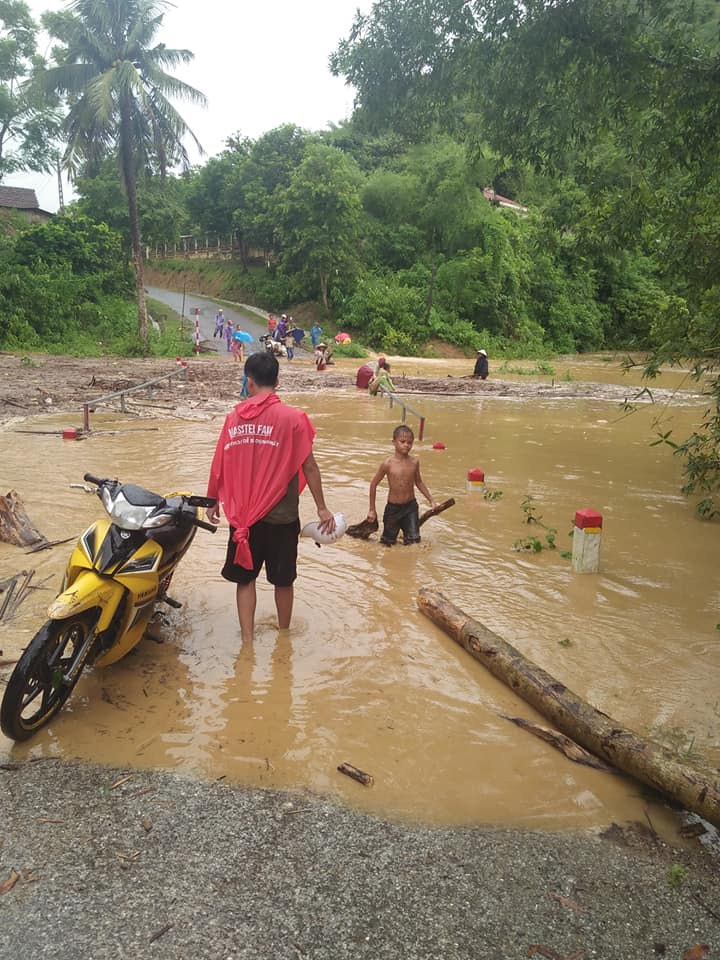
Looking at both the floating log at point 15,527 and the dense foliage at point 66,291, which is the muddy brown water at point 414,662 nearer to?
the floating log at point 15,527

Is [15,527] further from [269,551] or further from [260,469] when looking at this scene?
[260,469]

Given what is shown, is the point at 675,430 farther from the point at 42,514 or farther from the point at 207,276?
the point at 207,276

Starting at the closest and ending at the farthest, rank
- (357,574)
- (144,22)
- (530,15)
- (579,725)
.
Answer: (579,725)
(530,15)
(357,574)
(144,22)

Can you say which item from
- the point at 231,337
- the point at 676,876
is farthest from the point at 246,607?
the point at 231,337

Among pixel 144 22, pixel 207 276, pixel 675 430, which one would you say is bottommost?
pixel 675 430

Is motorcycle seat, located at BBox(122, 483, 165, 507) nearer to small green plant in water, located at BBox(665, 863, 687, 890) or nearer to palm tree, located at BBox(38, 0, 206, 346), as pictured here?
small green plant in water, located at BBox(665, 863, 687, 890)

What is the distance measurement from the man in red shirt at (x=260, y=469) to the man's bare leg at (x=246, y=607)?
0.14 m

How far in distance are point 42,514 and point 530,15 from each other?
6710 mm

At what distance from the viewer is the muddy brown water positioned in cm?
364

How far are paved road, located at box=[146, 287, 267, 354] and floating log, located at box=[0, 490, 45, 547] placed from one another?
23468mm

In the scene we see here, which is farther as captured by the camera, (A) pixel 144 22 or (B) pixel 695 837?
(A) pixel 144 22

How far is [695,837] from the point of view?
319cm

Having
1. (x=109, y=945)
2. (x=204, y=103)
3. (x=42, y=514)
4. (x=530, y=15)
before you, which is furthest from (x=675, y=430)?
(x=204, y=103)

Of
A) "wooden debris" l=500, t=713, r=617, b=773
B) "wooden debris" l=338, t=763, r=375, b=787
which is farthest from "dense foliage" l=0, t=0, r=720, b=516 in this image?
"wooden debris" l=338, t=763, r=375, b=787
